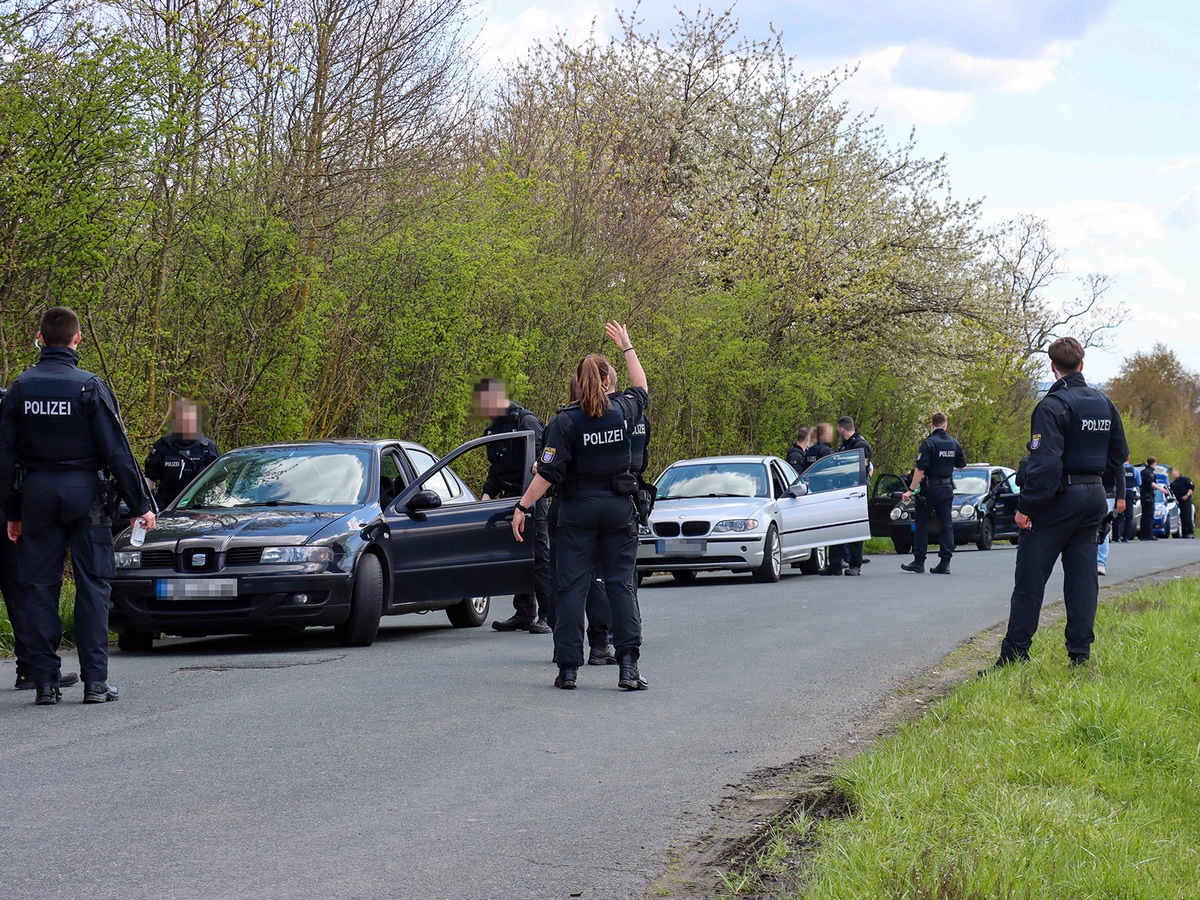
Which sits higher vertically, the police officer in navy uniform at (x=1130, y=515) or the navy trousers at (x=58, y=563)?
the navy trousers at (x=58, y=563)

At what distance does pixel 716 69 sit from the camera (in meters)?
36.4

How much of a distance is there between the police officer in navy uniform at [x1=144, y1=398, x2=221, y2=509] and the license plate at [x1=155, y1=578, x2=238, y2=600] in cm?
222

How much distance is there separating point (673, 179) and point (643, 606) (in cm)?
2347

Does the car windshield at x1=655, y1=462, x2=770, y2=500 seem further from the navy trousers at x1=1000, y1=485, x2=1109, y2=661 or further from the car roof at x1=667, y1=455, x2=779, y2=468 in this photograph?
the navy trousers at x1=1000, y1=485, x2=1109, y2=661

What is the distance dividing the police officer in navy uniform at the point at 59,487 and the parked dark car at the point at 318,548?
82.1 inches

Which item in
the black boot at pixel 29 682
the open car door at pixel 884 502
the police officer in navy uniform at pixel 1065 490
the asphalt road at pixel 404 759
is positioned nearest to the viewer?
the asphalt road at pixel 404 759

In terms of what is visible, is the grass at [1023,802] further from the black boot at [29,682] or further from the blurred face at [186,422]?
the blurred face at [186,422]

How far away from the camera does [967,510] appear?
28.5 metres

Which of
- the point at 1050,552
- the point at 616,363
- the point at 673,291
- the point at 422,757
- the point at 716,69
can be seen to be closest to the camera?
the point at 422,757

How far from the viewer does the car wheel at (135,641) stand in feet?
35.4

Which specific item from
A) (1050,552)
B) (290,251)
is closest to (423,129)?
(290,251)

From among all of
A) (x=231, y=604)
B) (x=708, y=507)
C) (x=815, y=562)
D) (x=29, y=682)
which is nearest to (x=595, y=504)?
(x=231, y=604)

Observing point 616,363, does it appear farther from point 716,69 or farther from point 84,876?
point 84,876

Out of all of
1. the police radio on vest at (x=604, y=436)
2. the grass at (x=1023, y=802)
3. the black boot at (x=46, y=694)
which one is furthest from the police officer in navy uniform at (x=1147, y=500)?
the black boot at (x=46, y=694)
